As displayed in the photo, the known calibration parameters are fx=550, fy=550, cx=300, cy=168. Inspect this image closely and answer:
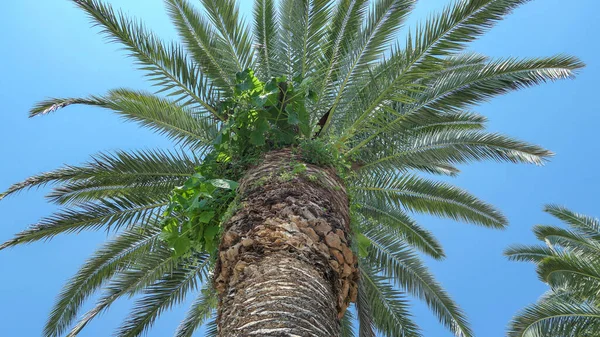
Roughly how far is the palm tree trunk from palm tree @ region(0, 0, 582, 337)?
0.07 feet

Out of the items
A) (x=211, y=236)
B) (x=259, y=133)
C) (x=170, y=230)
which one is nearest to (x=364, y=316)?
(x=211, y=236)

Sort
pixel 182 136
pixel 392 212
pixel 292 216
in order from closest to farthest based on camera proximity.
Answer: pixel 292 216
pixel 182 136
pixel 392 212

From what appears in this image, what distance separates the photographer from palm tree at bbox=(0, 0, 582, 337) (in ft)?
17.2

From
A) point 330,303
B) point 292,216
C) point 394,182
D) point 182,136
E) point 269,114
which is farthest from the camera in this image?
point 394,182

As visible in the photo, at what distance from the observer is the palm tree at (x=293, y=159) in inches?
207

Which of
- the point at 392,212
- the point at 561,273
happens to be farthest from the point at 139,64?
the point at 561,273

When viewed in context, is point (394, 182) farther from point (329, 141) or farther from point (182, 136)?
point (182, 136)

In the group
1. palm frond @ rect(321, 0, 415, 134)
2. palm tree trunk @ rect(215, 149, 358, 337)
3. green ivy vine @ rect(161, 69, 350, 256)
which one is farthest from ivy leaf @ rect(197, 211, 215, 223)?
palm frond @ rect(321, 0, 415, 134)

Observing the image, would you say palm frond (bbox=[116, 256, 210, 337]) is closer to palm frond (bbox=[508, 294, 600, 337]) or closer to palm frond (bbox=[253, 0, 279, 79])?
palm frond (bbox=[253, 0, 279, 79])

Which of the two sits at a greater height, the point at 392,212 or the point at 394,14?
the point at 394,14

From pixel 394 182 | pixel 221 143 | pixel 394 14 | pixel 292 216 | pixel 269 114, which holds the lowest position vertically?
pixel 292 216

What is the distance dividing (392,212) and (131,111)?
4711 mm

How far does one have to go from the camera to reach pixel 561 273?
34.9 ft

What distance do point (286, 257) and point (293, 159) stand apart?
1703 mm
